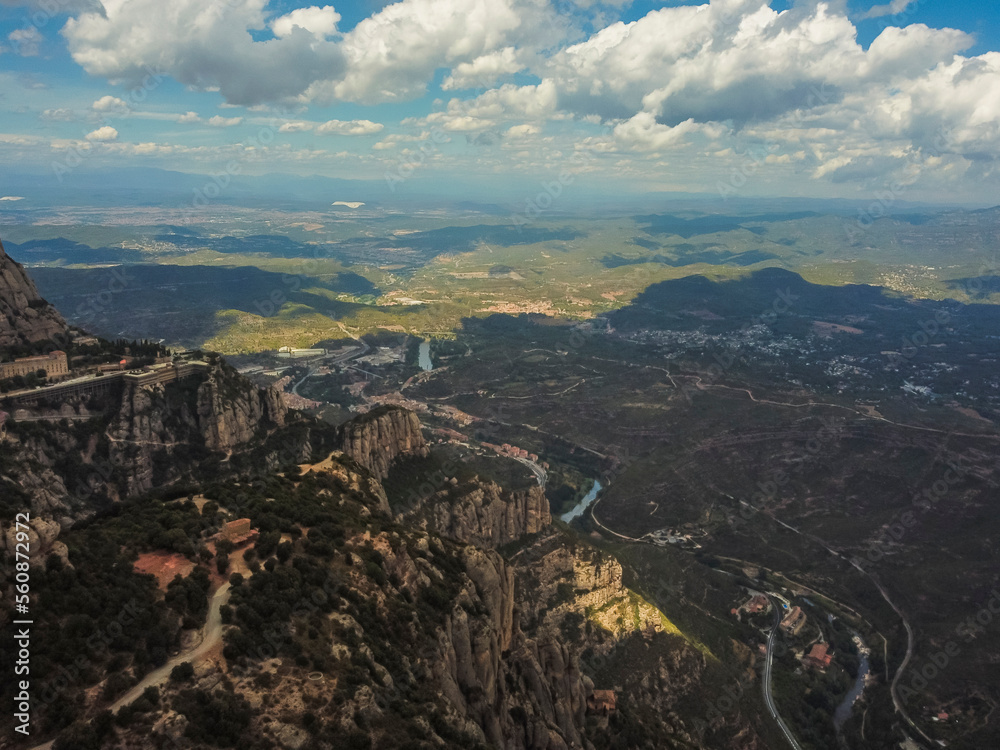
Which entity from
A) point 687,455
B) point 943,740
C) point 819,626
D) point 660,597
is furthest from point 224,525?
point 687,455

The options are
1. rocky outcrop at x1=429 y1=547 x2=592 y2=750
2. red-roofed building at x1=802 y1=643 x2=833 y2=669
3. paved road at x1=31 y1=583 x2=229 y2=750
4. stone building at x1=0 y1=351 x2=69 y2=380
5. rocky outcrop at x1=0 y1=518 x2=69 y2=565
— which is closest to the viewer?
paved road at x1=31 y1=583 x2=229 y2=750

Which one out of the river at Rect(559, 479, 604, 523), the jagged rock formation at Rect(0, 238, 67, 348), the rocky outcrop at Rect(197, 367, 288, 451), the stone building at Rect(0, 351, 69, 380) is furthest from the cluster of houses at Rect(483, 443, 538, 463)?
the stone building at Rect(0, 351, 69, 380)

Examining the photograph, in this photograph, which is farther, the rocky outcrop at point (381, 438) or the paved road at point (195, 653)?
the rocky outcrop at point (381, 438)

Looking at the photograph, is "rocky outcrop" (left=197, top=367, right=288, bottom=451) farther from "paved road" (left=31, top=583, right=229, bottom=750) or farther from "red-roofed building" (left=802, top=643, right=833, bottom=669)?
"red-roofed building" (left=802, top=643, right=833, bottom=669)

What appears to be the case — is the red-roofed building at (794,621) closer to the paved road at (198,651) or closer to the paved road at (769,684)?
the paved road at (769,684)

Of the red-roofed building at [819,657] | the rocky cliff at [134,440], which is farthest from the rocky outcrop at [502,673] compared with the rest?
the red-roofed building at [819,657]

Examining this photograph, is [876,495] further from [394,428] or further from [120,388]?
[120,388]
